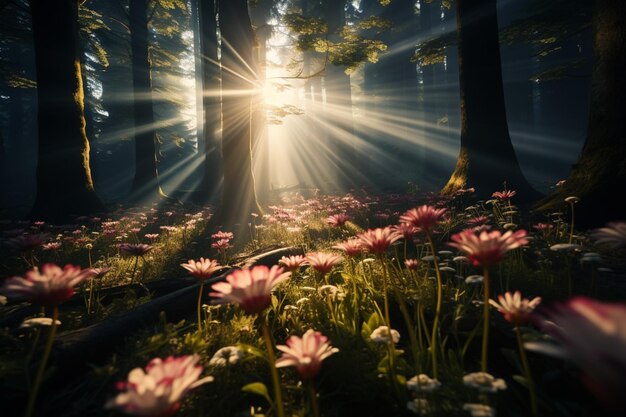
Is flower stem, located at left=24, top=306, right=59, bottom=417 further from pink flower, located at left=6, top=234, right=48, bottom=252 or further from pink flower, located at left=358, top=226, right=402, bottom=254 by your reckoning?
pink flower, located at left=6, top=234, right=48, bottom=252

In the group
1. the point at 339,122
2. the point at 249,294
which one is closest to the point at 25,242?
the point at 249,294

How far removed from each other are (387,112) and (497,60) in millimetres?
30321

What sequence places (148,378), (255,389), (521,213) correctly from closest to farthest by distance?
1. (148,378)
2. (255,389)
3. (521,213)

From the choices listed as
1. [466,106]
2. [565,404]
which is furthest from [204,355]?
[466,106]

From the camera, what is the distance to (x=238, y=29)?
7160 millimetres

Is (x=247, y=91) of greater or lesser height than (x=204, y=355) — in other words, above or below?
above

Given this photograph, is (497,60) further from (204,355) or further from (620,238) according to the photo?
(204,355)

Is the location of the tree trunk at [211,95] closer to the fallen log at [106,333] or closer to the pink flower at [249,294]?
the fallen log at [106,333]

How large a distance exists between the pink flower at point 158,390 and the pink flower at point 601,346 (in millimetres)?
758

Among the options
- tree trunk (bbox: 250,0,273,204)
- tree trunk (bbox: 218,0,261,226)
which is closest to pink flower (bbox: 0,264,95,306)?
tree trunk (bbox: 218,0,261,226)

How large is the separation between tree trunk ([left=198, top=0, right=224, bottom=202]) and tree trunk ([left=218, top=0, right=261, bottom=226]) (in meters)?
4.73

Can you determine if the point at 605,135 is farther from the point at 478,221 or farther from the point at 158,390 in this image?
the point at 158,390

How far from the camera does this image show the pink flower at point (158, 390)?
661mm

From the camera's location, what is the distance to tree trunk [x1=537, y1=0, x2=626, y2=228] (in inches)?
137
